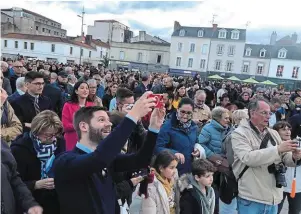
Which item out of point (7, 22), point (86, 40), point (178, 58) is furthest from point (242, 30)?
point (7, 22)

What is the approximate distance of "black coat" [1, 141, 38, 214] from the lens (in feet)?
6.39

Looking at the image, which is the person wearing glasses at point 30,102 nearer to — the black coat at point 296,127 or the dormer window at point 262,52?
the black coat at point 296,127

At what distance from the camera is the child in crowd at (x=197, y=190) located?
304 cm

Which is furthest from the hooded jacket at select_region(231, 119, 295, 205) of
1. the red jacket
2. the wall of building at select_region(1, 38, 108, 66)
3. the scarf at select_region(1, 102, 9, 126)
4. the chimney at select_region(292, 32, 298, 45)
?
the chimney at select_region(292, 32, 298, 45)

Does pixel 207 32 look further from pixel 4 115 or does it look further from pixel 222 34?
pixel 4 115

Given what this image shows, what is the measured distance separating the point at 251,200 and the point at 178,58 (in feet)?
149

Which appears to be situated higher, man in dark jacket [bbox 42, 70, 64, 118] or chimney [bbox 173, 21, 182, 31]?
chimney [bbox 173, 21, 182, 31]

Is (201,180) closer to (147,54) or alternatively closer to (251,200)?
(251,200)

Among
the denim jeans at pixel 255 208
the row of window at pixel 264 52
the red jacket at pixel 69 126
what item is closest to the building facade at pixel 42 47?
the row of window at pixel 264 52

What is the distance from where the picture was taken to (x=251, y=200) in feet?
10.1

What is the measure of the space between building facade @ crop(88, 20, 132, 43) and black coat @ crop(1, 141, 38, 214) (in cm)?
6025

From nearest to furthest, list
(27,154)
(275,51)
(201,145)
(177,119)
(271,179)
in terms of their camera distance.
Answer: (27,154)
(271,179)
(177,119)
(201,145)
(275,51)

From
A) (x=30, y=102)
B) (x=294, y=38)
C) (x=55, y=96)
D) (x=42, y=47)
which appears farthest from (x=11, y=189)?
(x=294, y=38)

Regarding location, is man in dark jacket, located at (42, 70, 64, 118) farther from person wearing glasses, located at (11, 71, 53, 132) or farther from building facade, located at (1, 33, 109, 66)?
building facade, located at (1, 33, 109, 66)
